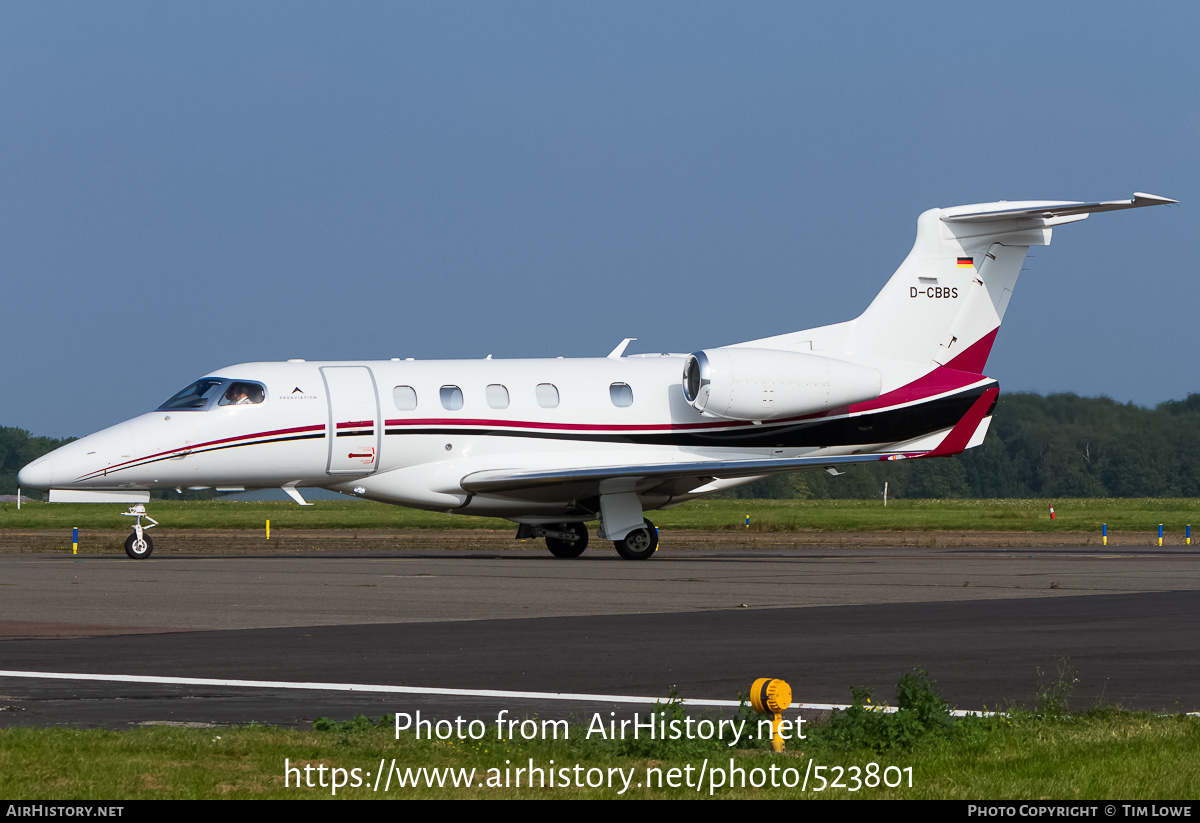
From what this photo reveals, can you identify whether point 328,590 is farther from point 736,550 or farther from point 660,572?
point 736,550

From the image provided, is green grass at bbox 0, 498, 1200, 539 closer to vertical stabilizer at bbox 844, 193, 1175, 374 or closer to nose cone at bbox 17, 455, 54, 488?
vertical stabilizer at bbox 844, 193, 1175, 374

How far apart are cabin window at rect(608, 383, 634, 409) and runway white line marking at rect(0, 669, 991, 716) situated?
60.5ft

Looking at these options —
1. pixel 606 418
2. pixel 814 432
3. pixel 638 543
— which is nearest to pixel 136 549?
pixel 606 418

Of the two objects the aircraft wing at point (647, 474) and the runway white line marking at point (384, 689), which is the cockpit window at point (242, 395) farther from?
the runway white line marking at point (384, 689)

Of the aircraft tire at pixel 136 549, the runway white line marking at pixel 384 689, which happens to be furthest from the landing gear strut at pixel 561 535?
the runway white line marking at pixel 384 689

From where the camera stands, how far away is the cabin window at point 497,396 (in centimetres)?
2861

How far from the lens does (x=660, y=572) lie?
24609 millimetres

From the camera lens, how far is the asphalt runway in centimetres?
Answer: 1022

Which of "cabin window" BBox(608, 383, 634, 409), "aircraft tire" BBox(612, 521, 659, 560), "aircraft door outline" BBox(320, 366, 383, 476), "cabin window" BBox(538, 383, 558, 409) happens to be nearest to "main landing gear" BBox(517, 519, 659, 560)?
"aircraft tire" BBox(612, 521, 659, 560)

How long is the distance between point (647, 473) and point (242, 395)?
25.7 ft

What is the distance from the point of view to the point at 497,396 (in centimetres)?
2869

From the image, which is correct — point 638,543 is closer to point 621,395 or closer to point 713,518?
point 621,395
